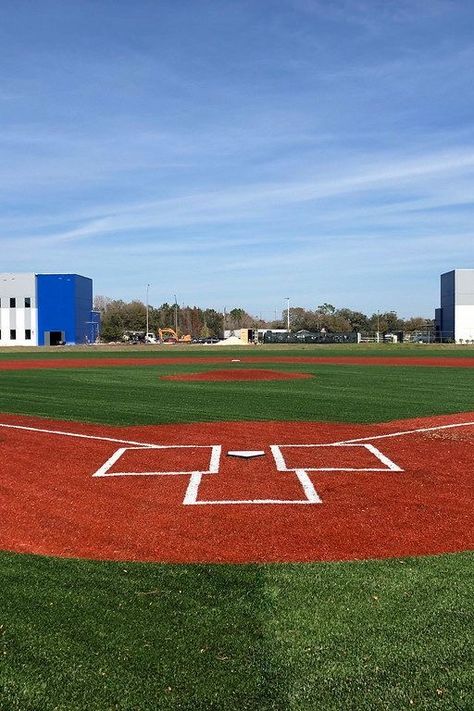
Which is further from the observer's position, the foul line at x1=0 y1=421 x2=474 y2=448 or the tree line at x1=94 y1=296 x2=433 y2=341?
the tree line at x1=94 y1=296 x2=433 y2=341

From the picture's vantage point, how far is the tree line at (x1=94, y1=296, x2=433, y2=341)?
A: 12850cm

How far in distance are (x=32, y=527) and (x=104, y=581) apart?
→ 1877 millimetres

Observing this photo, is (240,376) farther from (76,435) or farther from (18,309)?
(18,309)

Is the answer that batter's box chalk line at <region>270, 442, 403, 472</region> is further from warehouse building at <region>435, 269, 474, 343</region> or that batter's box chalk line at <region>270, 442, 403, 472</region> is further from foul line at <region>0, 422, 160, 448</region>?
warehouse building at <region>435, 269, 474, 343</region>

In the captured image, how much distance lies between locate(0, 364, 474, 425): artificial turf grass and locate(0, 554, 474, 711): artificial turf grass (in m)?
9.51

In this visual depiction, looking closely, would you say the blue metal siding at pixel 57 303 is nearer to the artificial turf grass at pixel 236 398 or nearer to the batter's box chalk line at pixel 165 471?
the artificial turf grass at pixel 236 398

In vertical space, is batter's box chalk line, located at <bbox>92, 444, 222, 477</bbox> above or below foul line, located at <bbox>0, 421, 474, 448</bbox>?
below

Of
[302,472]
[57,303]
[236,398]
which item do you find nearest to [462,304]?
[57,303]

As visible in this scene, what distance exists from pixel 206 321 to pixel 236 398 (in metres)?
167

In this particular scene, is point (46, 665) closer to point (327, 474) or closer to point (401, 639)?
point (401, 639)

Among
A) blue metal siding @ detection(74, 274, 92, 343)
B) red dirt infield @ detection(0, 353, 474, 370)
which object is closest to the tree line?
blue metal siding @ detection(74, 274, 92, 343)

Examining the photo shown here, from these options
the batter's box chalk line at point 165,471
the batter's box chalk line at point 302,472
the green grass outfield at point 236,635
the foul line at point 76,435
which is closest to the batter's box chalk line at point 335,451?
the batter's box chalk line at point 302,472

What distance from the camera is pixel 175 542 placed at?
648 cm

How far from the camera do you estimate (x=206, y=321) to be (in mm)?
186500
